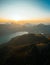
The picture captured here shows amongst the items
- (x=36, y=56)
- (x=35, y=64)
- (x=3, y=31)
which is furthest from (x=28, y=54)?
(x=3, y=31)

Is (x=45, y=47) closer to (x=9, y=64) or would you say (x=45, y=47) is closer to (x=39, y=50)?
(x=39, y=50)

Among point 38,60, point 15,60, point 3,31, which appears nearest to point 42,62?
point 38,60

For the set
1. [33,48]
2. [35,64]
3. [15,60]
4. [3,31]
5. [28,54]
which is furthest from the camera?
[3,31]

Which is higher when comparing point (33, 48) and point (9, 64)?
point (33, 48)

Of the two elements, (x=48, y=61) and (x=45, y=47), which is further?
(x=45, y=47)

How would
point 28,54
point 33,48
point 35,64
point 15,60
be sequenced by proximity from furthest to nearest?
1. point 33,48
2. point 28,54
3. point 15,60
4. point 35,64

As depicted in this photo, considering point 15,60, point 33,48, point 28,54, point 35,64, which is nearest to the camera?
point 35,64

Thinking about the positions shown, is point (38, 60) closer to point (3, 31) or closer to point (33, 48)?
point (33, 48)

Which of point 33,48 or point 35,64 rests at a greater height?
point 33,48

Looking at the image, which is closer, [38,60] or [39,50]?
[38,60]
